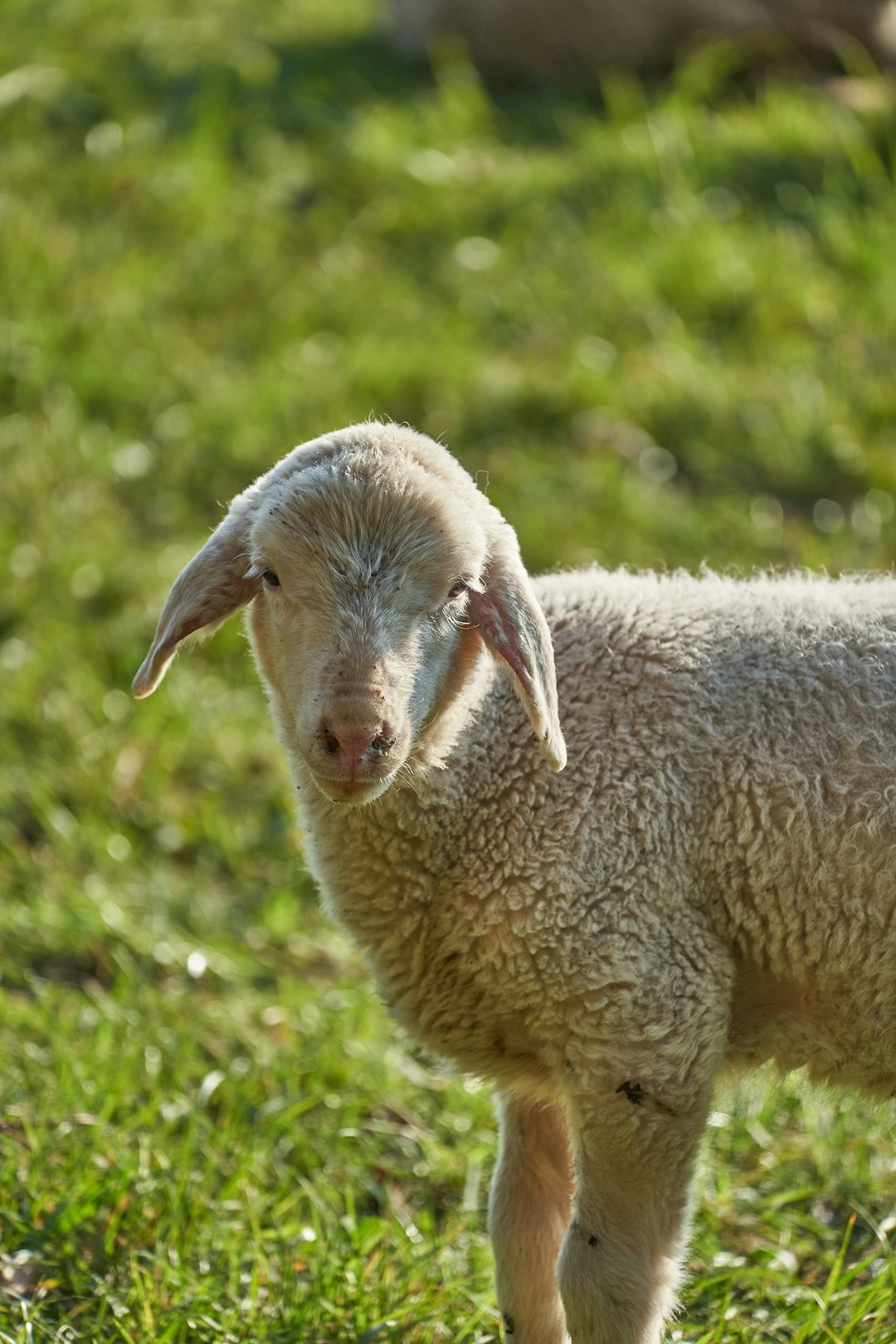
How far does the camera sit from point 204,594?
312 cm

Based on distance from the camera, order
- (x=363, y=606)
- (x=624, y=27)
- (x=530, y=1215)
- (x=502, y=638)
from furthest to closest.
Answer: (x=624, y=27)
(x=530, y=1215)
(x=502, y=638)
(x=363, y=606)

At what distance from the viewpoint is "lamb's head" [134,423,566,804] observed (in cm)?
281

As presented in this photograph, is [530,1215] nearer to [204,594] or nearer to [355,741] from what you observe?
[355,741]

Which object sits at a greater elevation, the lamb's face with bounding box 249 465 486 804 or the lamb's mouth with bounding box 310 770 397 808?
the lamb's face with bounding box 249 465 486 804

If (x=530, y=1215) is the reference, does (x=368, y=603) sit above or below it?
above

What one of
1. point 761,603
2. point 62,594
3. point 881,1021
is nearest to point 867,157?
point 62,594

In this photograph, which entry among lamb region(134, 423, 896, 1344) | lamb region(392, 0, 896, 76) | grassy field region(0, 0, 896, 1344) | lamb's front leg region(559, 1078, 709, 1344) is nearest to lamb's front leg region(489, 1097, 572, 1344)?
lamb region(134, 423, 896, 1344)

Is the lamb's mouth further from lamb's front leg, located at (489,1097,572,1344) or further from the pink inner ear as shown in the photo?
lamb's front leg, located at (489,1097,572,1344)

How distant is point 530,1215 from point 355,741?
1.15 metres

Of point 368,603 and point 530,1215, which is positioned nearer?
point 368,603

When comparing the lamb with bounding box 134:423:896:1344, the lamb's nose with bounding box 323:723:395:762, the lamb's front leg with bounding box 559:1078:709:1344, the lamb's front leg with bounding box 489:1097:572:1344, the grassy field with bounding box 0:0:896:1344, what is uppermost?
the lamb's nose with bounding box 323:723:395:762

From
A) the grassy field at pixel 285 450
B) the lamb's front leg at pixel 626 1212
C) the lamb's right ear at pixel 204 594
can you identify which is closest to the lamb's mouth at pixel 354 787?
the lamb's right ear at pixel 204 594

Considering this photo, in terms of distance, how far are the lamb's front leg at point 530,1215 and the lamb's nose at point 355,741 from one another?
38.0 inches

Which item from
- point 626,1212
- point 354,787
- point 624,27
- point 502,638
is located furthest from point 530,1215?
point 624,27
